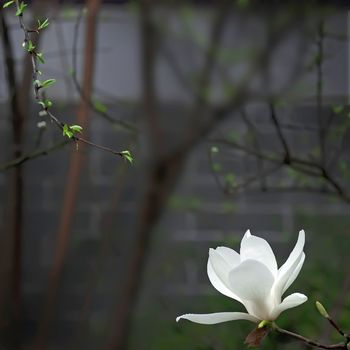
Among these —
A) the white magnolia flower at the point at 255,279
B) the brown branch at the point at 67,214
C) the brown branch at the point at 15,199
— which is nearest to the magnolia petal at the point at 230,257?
the white magnolia flower at the point at 255,279

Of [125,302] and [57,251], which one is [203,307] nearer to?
[125,302]

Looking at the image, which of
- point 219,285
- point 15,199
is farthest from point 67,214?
point 219,285

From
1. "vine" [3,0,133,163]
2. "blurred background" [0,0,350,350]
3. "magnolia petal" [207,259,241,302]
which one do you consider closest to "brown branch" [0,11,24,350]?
"blurred background" [0,0,350,350]

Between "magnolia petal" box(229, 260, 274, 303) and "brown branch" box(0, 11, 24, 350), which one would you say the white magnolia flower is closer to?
"magnolia petal" box(229, 260, 274, 303)

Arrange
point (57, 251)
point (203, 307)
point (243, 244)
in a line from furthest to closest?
point (203, 307) < point (57, 251) < point (243, 244)

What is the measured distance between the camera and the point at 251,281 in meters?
0.66

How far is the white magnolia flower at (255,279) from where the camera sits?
2.16 feet

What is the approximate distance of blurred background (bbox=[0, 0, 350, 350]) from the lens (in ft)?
6.35

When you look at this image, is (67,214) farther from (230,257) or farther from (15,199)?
(230,257)

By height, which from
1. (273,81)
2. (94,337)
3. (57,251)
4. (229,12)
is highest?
(229,12)

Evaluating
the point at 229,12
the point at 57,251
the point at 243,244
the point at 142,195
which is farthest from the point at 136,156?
the point at 243,244

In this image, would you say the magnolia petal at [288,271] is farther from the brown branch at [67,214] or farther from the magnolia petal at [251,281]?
the brown branch at [67,214]

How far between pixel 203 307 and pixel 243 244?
1.33 meters

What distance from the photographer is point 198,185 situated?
6.74ft
